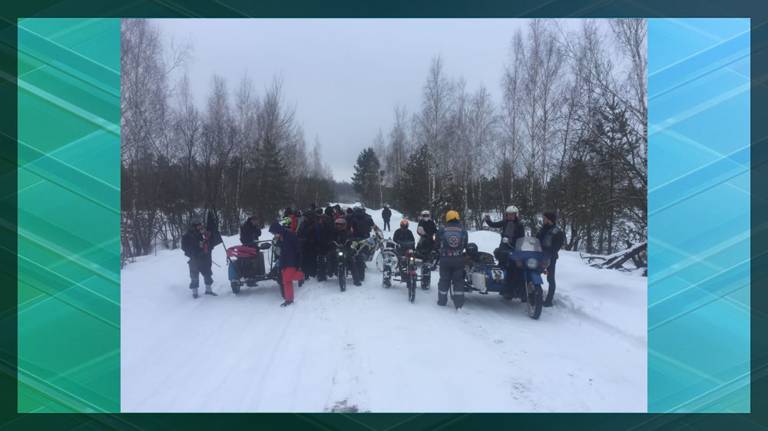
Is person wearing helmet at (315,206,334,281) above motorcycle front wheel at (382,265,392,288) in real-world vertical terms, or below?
above

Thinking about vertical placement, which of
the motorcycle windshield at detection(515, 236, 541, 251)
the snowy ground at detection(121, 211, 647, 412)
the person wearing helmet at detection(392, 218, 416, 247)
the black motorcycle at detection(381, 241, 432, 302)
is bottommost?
the snowy ground at detection(121, 211, 647, 412)

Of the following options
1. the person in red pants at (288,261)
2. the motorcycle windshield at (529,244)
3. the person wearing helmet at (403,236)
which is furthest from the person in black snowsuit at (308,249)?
the motorcycle windshield at (529,244)

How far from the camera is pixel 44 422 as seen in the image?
2895 mm

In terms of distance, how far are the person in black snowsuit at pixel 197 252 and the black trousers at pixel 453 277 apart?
3881mm

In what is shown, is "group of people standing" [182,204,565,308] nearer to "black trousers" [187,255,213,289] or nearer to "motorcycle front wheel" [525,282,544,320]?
"black trousers" [187,255,213,289]

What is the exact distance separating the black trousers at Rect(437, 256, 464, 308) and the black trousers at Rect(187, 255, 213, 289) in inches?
155

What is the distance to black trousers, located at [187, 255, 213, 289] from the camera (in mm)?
6164

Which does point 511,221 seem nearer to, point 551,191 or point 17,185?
point 17,185

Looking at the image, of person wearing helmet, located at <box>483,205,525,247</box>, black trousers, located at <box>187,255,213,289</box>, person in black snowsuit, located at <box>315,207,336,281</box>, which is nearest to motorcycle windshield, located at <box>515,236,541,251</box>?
person wearing helmet, located at <box>483,205,525,247</box>

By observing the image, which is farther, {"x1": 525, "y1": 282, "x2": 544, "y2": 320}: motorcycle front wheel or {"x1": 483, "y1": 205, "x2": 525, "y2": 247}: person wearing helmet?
{"x1": 483, "y1": 205, "x2": 525, "y2": 247}: person wearing helmet

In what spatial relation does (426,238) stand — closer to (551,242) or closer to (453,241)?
(453,241)

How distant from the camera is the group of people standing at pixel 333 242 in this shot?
5.53 meters

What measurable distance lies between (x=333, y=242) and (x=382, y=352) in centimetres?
396

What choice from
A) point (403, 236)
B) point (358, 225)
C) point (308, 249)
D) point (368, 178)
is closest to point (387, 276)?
point (403, 236)
